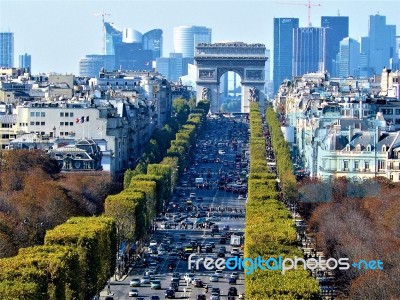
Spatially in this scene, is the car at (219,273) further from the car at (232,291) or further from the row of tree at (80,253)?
the car at (232,291)

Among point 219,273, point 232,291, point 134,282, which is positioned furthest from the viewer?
point 219,273

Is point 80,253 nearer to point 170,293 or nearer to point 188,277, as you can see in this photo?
point 170,293

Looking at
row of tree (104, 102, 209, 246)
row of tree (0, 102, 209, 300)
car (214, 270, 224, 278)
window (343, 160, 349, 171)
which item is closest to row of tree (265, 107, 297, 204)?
window (343, 160, 349, 171)

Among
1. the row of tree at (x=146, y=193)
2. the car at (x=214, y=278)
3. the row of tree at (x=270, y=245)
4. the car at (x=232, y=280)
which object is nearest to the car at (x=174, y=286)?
the car at (x=214, y=278)

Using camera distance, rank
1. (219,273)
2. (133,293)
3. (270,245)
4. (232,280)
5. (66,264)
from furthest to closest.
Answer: (219,273) → (232,280) → (133,293) → (270,245) → (66,264)

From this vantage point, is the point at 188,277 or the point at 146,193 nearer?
the point at 188,277

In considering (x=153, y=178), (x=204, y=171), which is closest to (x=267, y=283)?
(x=153, y=178)

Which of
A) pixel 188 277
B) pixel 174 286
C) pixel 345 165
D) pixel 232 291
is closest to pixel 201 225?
pixel 345 165
